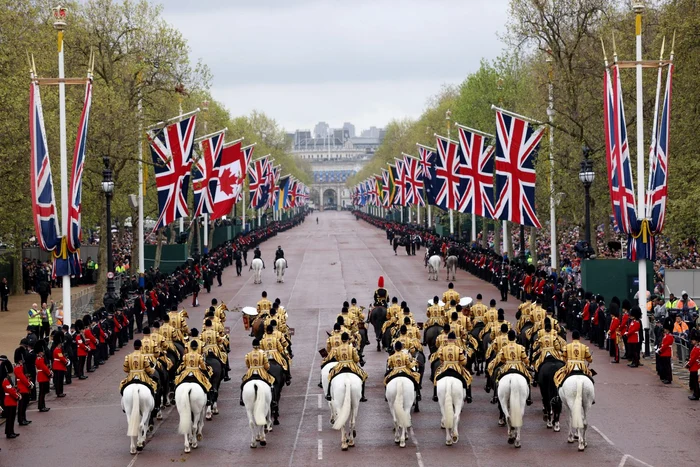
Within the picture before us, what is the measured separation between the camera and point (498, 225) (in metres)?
66.1

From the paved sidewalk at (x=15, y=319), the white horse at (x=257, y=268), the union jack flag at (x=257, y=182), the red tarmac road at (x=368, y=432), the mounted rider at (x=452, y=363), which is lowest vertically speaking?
the paved sidewalk at (x=15, y=319)

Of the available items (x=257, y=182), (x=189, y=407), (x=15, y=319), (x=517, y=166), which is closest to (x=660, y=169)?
(x=517, y=166)

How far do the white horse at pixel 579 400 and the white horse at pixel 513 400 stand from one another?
69 cm

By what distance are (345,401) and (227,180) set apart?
31.0 metres

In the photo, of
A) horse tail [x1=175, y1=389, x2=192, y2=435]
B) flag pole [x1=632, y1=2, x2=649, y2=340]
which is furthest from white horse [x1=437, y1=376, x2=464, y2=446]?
flag pole [x1=632, y1=2, x2=649, y2=340]

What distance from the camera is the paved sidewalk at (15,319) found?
3250cm

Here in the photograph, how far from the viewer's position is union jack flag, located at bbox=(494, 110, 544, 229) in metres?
36.8

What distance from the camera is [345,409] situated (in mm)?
17734

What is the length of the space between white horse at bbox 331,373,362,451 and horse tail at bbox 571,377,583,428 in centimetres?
357

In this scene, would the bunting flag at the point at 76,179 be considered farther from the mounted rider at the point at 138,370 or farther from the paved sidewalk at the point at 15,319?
the mounted rider at the point at 138,370

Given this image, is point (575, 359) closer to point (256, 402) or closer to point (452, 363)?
point (452, 363)

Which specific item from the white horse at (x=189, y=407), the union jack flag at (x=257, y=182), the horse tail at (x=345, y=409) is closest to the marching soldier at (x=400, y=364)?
the horse tail at (x=345, y=409)

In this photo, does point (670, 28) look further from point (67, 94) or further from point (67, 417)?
point (67, 94)

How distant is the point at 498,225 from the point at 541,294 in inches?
1190
